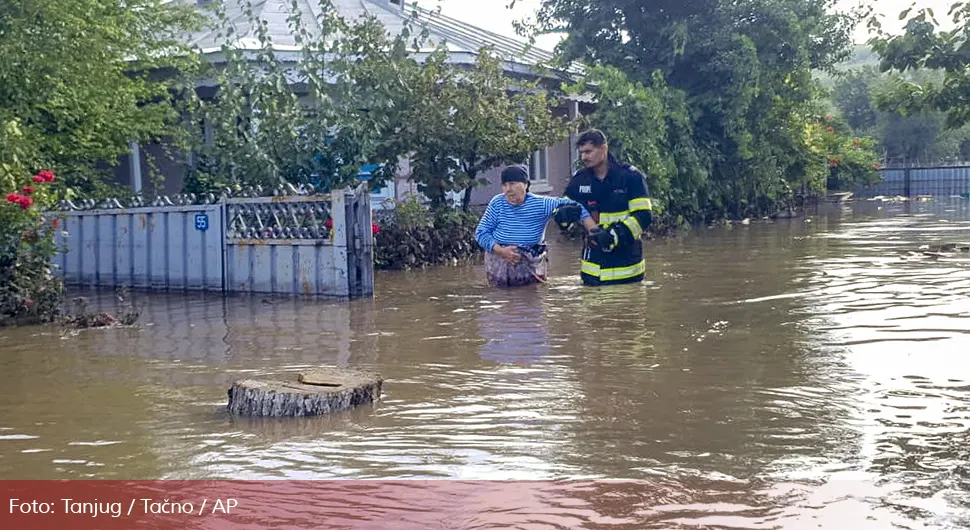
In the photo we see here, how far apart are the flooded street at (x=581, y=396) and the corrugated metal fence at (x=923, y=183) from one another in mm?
33172

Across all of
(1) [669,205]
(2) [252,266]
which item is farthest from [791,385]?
(1) [669,205]

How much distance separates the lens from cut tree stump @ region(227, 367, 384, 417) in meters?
7.04

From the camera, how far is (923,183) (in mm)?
45344

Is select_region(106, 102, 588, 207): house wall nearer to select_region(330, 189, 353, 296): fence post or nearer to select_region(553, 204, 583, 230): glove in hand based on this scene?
select_region(330, 189, 353, 296): fence post

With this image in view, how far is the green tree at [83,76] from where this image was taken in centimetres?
1420

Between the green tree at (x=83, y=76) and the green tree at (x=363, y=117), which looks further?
the green tree at (x=363, y=117)

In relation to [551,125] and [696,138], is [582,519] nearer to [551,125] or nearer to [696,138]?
[551,125]

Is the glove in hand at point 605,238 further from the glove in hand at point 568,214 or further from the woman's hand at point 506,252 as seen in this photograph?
the woman's hand at point 506,252

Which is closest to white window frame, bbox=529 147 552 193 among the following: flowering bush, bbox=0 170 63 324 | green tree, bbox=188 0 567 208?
green tree, bbox=188 0 567 208

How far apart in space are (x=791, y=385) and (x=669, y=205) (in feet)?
55.7

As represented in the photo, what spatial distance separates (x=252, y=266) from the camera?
47.0ft

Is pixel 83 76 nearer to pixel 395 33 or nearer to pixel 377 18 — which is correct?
pixel 377 18

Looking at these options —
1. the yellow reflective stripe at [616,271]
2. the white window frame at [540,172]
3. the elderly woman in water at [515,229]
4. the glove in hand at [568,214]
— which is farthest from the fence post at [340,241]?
the white window frame at [540,172]

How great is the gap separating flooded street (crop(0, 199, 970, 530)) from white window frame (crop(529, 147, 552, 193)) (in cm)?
1203
